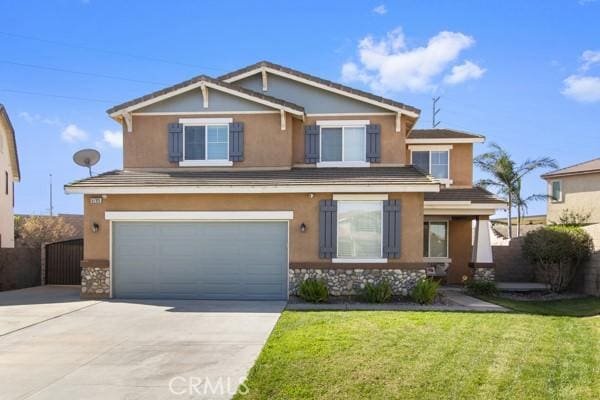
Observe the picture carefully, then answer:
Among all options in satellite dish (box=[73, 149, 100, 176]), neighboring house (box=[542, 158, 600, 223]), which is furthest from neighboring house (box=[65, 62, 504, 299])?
neighboring house (box=[542, 158, 600, 223])

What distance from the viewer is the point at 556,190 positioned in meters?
30.3

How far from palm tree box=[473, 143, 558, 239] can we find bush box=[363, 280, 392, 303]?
16692 mm

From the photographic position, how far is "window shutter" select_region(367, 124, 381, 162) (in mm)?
14508

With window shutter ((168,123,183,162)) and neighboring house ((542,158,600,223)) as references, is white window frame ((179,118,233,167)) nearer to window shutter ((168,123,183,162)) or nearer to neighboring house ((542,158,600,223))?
window shutter ((168,123,183,162))

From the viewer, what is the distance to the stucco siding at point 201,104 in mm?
14297

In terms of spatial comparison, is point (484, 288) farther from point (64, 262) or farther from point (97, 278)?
point (64, 262)

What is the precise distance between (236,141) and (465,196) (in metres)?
8.25

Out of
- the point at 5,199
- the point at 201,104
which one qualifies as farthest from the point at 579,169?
the point at 5,199

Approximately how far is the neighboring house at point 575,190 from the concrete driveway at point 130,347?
24100mm

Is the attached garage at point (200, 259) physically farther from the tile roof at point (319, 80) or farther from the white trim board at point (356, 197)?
the tile roof at point (319, 80)

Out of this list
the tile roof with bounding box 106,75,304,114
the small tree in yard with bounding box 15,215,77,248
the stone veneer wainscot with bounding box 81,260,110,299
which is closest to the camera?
the stone veneer wainscot with bounding box 81,260,110,299

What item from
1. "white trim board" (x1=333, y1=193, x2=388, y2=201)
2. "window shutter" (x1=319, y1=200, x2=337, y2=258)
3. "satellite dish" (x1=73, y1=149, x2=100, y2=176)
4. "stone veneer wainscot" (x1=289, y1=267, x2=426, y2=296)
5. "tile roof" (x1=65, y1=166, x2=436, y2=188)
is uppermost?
"satellite dish" (x1=73, y1=149, x2=100, y2=176)

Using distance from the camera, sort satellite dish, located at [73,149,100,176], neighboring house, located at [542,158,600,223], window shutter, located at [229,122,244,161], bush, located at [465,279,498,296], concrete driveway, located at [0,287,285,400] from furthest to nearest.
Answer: neighboring house, located at [542,158,600,223] < satellite dish, located at [73,149,100,176] < bush, located at [465,279,498,296] < window shutter, located at [229,122,244,161] < concrete driveway, located at [0,287,285,400]

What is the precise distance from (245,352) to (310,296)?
4939 mm
